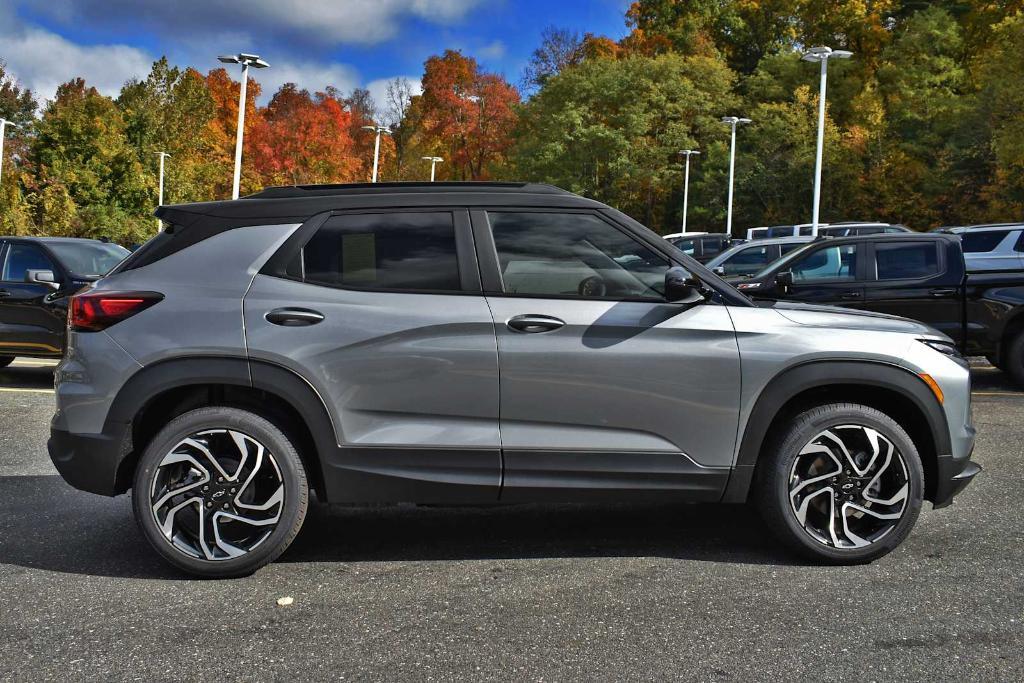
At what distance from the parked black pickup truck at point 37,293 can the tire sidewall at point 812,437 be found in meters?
8.36

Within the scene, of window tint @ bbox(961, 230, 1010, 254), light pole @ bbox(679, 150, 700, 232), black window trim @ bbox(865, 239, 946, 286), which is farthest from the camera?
light pole @ bbox(679, 150, 700, 232)

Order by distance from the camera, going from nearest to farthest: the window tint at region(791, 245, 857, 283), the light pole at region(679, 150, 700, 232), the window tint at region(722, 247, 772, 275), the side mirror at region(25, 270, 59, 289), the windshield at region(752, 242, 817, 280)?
1. the side mirror at region(25, 270, 59, 289)
2. the window tint at region(791, 245, 857, 283)
3. the windshield at region(752, 242, 817, 280)
4. the window tint at region(722, 247, 772, 275)
5. the light pole at region(679, 150, 700, 232)

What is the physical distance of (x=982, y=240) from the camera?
66.9ft

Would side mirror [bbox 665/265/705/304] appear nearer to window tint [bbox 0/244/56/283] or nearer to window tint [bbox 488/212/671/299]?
window tint [bbox 488/212/671/299]

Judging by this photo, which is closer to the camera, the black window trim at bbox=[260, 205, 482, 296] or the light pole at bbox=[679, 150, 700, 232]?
the black window trim at bbox=[260, 205, 482, 296]

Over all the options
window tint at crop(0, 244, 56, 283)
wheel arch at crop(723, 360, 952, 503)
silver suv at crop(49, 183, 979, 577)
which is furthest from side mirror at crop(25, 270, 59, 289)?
wheel arch at crop(723, 360, 952, 503)

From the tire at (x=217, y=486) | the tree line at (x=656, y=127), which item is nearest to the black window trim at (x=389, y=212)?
the tire at (x=217, y=486)

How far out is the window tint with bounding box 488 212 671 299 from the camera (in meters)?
4.64

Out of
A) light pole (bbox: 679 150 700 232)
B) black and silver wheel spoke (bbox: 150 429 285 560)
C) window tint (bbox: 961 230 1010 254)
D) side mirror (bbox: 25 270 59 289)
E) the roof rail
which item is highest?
light pole (bbox: 679 150 700 232)

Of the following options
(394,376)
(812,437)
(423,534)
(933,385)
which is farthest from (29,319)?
(933,385)

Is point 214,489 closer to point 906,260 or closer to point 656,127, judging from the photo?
point 906,260

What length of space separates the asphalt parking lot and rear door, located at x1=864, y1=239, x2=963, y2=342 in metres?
5.56

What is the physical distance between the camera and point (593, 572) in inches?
184

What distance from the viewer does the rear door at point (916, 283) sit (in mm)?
11102
